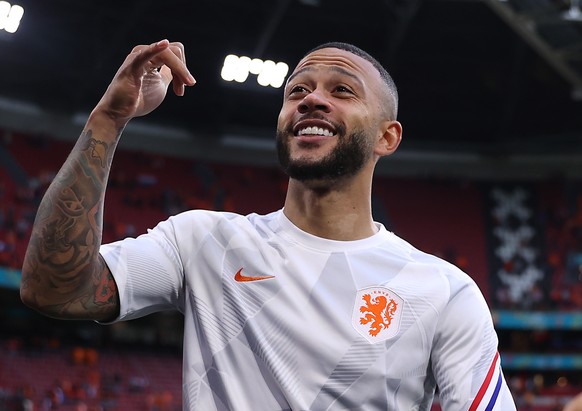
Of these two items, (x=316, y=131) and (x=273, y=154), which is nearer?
(x=316, y=131)

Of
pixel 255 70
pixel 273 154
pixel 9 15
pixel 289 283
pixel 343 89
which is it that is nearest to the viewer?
pixel 289 283

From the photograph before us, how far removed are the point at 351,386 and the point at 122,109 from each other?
2.98ft

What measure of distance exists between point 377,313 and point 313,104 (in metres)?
0.61

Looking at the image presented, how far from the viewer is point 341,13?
21.6 meters

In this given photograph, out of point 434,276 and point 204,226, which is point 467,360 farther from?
point 204,226

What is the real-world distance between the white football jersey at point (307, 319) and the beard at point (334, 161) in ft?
0.56

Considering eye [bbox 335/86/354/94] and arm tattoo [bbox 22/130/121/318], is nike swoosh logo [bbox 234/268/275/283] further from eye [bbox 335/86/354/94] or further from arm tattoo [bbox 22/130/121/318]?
eye [bbox 335/86/354/94]

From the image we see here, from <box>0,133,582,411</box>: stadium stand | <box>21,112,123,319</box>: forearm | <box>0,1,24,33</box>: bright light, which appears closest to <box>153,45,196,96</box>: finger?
<box>21,112,123,319</box>: forearm

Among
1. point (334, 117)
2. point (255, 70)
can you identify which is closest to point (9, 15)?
point (255, 70)

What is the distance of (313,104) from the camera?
7.99ft

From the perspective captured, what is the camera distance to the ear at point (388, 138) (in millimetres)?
2637

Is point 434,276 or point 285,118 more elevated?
point 285,118

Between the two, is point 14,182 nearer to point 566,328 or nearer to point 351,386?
point 566,328

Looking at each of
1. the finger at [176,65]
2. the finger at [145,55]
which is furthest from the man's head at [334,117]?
the finger at [145,55]
